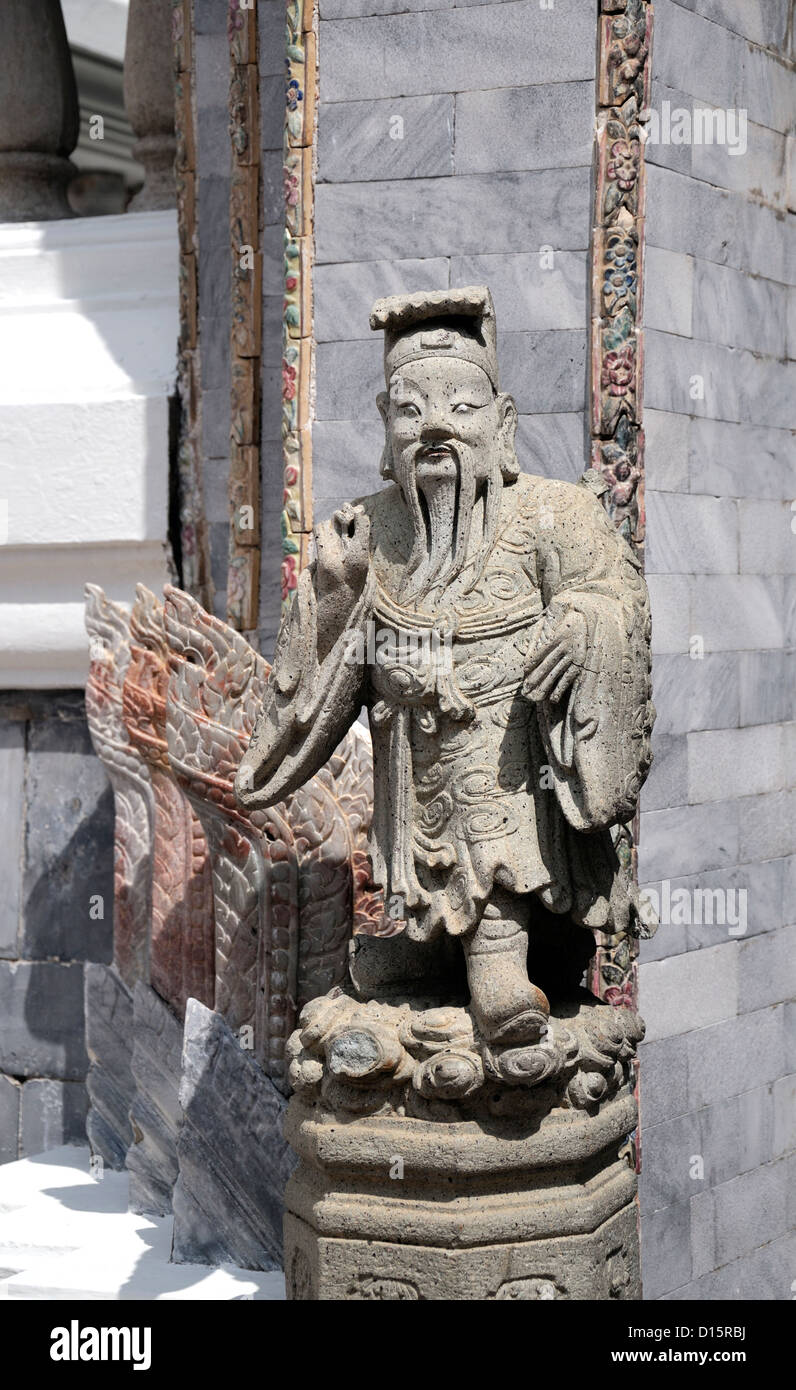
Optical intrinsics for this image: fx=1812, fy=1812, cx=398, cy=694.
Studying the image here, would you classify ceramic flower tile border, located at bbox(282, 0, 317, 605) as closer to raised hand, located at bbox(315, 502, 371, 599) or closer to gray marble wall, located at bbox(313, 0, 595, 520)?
gray marble wall, located at bbox(313, 0, 595, 520)

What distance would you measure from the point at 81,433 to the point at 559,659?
3.48 metres

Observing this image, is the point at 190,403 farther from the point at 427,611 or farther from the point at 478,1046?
the point at 478,1046

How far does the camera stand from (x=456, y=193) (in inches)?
236

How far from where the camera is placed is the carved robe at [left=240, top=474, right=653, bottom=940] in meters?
4.30

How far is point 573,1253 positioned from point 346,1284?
21.7 inches

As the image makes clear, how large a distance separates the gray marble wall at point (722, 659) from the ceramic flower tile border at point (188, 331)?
1.87m

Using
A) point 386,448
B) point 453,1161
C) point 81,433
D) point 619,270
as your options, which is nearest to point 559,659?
point 386,448

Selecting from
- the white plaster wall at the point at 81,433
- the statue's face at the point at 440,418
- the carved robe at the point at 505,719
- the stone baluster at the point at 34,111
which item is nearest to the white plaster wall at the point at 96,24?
the stone baluster at the point at 34,111

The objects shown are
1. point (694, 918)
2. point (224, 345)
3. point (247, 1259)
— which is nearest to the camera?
point (247, 1259)

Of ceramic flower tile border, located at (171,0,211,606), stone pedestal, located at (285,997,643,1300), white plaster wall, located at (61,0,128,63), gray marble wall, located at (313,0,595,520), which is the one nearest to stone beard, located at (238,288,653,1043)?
stone pedestal, located at (285,997,643,1300)

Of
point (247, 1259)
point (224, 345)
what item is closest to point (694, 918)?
point (247, 1259)

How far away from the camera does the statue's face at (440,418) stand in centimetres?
442

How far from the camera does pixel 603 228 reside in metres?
5.86
